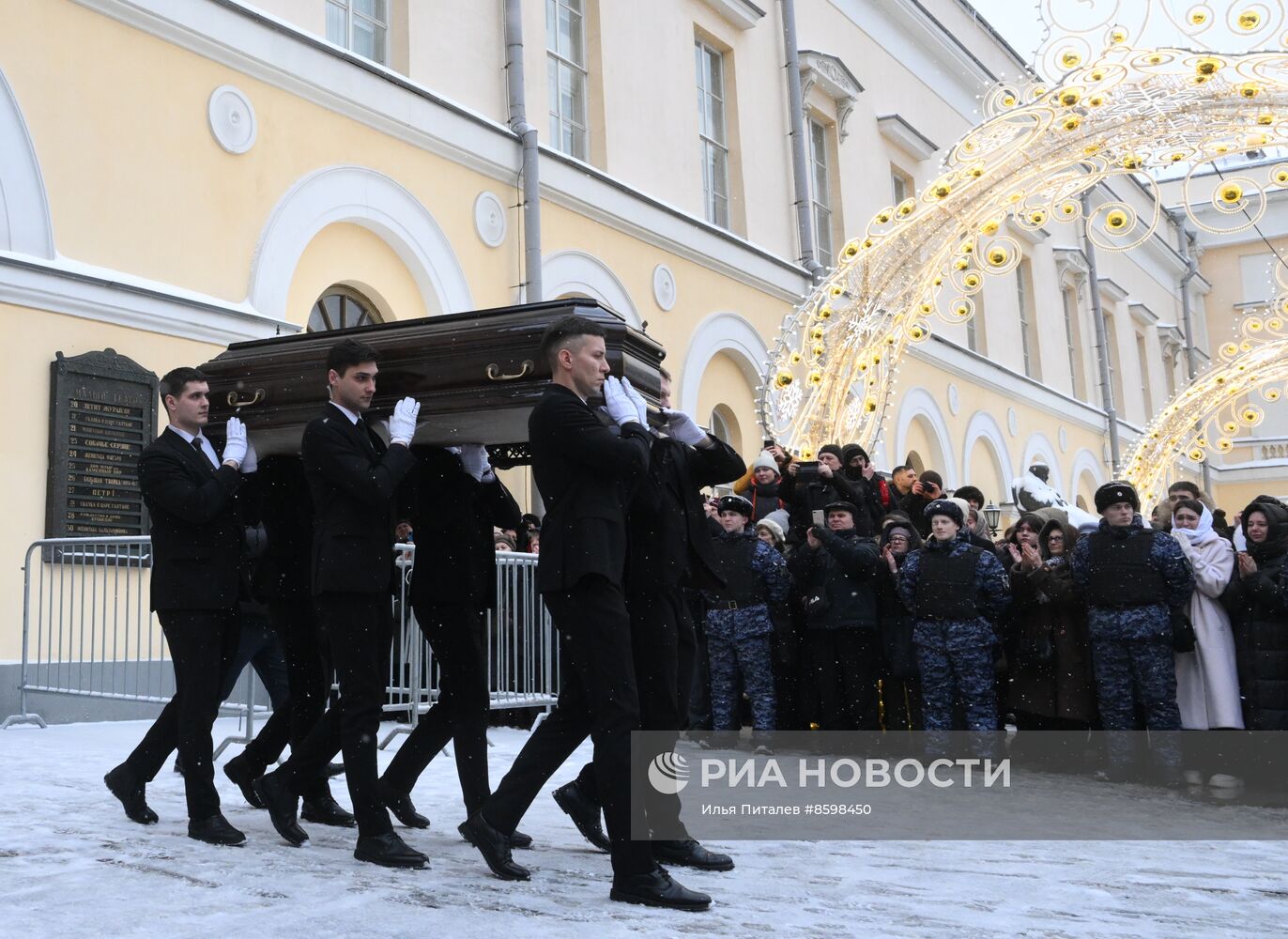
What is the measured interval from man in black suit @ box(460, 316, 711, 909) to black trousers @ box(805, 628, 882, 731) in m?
4.06

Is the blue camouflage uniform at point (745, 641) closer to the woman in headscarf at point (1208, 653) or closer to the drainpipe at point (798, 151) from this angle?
the woman in headscarf at point (1208, 653)

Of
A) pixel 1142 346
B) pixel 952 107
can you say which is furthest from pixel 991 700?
pixel 1142 346

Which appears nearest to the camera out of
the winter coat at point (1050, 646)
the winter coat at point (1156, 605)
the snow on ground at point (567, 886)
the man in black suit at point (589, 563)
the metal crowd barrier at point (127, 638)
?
the snow on ground at point (567, 886)

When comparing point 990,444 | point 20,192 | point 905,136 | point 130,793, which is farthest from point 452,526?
point 990,444

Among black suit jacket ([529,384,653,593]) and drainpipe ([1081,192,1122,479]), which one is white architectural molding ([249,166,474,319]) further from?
drainpipe ([1081,192,1122,479])

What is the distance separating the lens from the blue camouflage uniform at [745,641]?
8164 mm

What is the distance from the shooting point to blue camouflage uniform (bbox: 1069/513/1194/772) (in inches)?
277

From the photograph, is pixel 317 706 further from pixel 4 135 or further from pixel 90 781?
pixel 4 135

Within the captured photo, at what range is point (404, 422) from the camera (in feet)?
14.8

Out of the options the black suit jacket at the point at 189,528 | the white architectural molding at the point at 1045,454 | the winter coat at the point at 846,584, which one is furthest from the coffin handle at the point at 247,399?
the white architectural molding at the point at 1045,454

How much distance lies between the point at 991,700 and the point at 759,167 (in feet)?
33.6

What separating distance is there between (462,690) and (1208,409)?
13.8 metres

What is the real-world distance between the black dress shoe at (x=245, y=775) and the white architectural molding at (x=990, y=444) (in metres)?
17.2

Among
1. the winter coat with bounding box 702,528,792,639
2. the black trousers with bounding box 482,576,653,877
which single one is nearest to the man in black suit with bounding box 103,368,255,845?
the black trousers with bounding box 482,576,653,877
